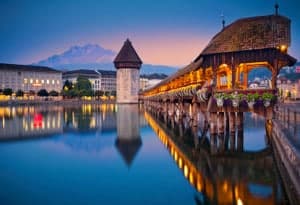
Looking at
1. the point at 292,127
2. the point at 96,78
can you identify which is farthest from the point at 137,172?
the point at 96,78

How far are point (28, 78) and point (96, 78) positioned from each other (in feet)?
134

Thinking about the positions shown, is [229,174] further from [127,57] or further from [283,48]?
[127,57]

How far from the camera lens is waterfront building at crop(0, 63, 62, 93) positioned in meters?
124

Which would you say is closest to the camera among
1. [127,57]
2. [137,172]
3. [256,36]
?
[137,172]

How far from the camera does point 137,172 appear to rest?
14328mm

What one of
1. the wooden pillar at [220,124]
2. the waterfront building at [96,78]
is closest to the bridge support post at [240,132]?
the wooden pillar at [220,124]

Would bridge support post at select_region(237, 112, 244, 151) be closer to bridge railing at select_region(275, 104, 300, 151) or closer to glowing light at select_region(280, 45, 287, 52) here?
bridge railing at select_region(275, 104, 300, 151)

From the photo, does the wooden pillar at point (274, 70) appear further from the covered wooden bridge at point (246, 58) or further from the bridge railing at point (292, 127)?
the bridge railing at point (292, 127)

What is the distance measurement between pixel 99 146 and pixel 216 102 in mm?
8149

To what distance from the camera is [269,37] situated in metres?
18.1

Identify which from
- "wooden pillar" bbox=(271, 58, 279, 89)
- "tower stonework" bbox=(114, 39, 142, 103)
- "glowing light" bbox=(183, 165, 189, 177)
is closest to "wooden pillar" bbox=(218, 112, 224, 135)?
"wooden pillar" bbox=(271, 58, 279, 89)

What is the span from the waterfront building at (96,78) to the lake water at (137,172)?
140 meters

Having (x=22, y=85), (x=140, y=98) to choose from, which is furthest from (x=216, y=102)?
(x=22, y=85)

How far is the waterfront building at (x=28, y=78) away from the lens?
124 m
